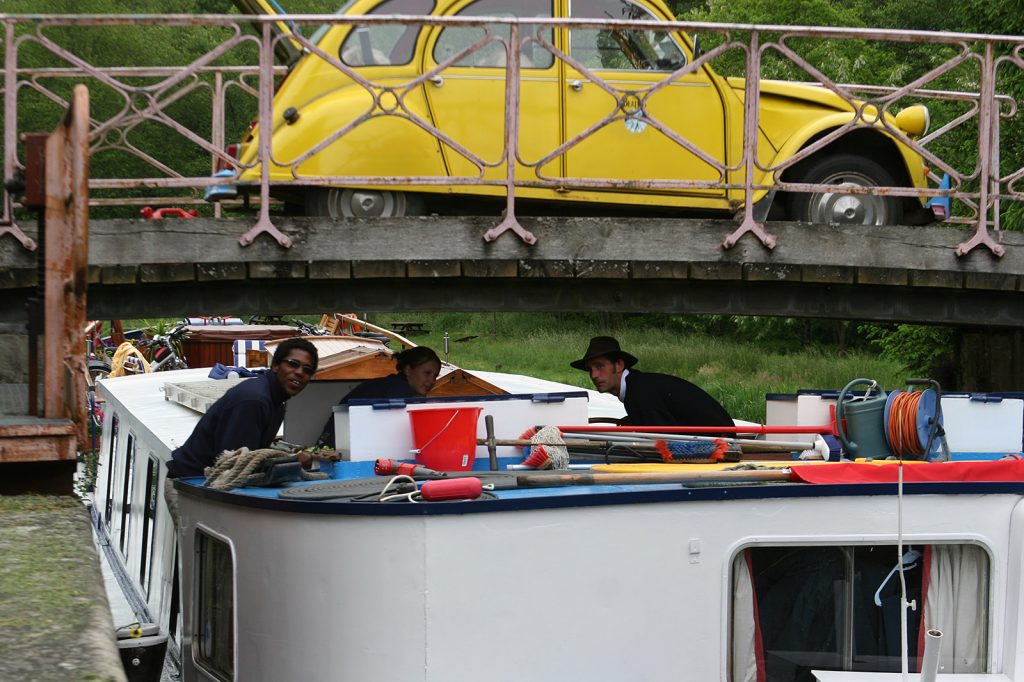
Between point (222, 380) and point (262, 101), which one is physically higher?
point (262, 101)

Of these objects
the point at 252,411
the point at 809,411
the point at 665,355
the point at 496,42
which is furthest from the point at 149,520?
the point at 665,355

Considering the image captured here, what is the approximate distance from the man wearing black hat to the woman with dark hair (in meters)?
0.85

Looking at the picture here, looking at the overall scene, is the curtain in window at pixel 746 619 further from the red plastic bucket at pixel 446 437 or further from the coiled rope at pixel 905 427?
the red plastic bucket at pixel 446 437

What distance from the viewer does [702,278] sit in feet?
25.4

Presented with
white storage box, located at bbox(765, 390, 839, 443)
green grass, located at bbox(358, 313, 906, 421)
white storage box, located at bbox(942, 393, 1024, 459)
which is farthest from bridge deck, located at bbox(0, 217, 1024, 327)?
green grass, located at bbox(358, 313, 906, 421)

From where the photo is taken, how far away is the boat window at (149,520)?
348 inches

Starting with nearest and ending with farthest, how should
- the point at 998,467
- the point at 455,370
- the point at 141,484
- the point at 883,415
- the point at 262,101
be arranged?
the point at 998,467 < the point at 883,415 < the point at 262,101 < the point at 455,370 < the point at 141,484

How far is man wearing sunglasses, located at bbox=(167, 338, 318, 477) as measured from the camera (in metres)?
6.08

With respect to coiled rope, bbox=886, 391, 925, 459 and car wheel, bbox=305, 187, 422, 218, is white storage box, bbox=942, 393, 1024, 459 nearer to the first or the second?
coiled rope, bbox=886, 391, 925, 459

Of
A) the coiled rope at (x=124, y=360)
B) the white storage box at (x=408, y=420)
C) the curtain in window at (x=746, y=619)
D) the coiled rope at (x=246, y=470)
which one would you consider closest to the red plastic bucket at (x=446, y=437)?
the white storage box at (x=408, y=420)

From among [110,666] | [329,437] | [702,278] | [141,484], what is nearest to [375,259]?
[329,437]

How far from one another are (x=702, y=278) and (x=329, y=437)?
228cm

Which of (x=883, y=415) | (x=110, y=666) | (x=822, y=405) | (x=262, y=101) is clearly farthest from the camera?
(x=262, y=101)

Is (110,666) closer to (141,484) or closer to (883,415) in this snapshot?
(883,415)
